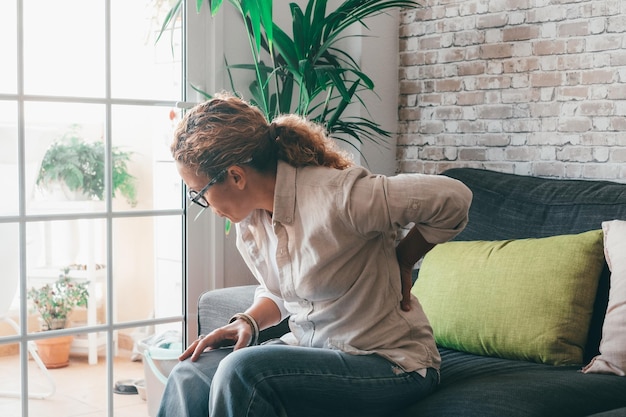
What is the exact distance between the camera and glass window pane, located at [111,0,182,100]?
3.22m

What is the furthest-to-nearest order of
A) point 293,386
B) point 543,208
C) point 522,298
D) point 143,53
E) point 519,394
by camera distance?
1. point 143,53
2. point 543,208
3. point 522,298
4. point 519,394
5. point 293,386

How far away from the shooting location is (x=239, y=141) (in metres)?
2.06

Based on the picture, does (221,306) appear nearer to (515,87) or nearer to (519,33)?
(515,87)

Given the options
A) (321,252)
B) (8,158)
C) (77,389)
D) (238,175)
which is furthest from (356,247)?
(77,389)

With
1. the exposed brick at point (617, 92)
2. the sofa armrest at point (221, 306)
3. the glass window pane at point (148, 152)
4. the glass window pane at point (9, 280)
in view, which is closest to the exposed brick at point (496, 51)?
the exposed brick at point (617, 92)

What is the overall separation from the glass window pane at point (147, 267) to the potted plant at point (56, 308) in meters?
0.17

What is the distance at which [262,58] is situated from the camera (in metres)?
3.62

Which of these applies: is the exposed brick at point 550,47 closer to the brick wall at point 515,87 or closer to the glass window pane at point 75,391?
the brick wall at point 515,87

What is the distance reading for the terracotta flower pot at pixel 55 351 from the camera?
3125mm

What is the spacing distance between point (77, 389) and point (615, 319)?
6.43ft

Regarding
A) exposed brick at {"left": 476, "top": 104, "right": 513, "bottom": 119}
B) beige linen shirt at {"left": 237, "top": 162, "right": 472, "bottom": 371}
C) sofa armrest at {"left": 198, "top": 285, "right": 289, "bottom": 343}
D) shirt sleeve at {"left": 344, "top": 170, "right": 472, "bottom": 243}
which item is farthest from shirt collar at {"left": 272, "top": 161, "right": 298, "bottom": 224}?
exposed brick at {"left": 476, "top": 104, "right": 513, "bottom": 119}

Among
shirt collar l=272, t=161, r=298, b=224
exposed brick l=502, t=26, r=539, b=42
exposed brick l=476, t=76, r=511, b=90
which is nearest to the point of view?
shirt collar l=272, t=161, r=298, b=224

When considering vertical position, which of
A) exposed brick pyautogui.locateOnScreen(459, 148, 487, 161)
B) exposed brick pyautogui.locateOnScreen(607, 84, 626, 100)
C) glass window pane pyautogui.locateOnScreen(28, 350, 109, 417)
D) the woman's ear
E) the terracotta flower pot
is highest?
exposed brick pyautogui.locateOnScreen(607, 84, 626, 100)

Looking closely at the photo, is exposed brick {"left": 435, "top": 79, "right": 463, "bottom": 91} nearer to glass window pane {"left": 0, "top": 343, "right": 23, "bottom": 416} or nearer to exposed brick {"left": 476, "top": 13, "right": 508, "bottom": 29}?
exposed brick {"left": 476, "top": 13, "right": 508, "bottom": 29}
